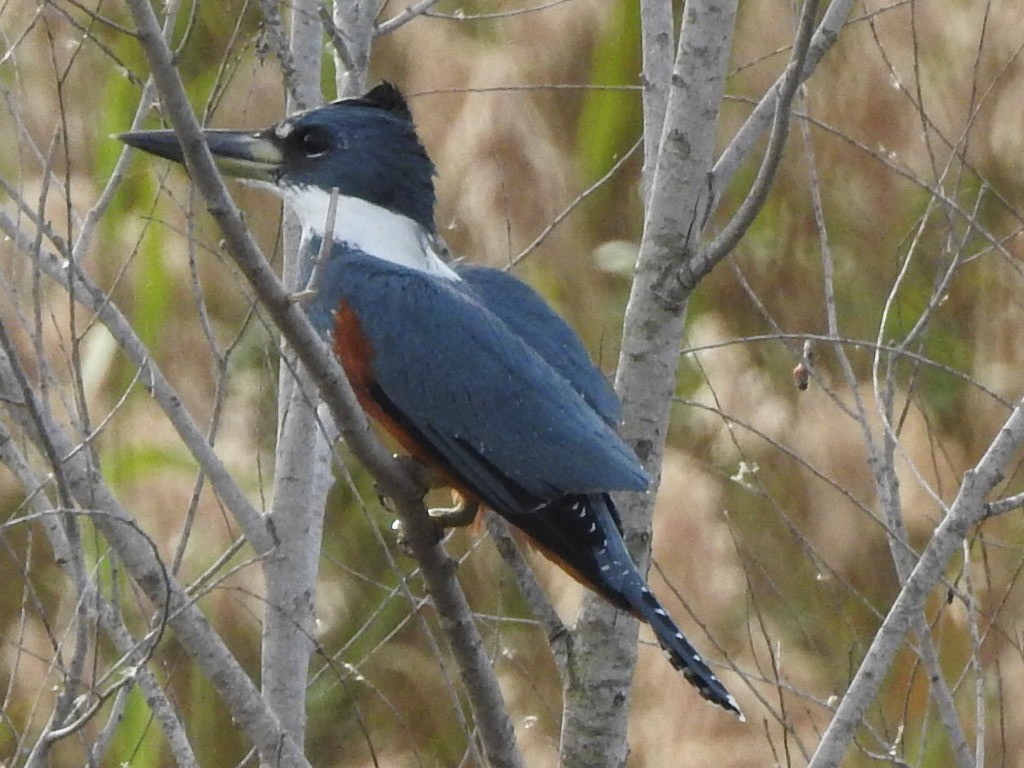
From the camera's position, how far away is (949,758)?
150 inches

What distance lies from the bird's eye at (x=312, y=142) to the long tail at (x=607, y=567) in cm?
69

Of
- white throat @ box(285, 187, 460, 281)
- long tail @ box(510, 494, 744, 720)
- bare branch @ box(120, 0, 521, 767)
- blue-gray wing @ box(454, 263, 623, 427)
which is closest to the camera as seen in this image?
bare branch @ box(120, 0, 521, 767)

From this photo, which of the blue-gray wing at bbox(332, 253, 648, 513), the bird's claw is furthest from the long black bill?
the bird's claw

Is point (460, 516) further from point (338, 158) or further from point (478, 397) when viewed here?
point (338, 158)

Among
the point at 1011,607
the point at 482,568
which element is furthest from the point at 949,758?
the point at 482,568

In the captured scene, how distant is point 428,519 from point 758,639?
2.28 metres

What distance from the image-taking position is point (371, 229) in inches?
97.4

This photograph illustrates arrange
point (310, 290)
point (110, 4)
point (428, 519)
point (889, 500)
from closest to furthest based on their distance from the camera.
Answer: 1. point (310, 290)
2. point (428, 519)
3. point (889, 500)
4. point (110, 4)

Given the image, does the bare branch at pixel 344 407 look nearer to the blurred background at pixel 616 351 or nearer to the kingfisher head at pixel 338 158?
the kingfisher head at pixel 338 158

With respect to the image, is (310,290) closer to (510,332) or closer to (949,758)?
(510,332)

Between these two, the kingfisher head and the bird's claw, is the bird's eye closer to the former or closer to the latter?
the kingfisher head

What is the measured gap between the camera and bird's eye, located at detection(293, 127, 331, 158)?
2434mm

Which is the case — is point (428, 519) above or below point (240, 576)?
below

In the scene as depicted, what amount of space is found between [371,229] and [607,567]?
2.40ft
